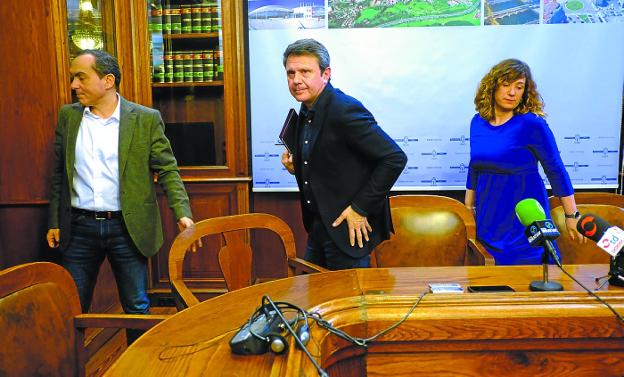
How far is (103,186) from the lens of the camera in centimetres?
198

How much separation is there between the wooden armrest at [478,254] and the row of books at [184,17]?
6.64 feet

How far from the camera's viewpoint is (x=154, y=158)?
6.80 ft

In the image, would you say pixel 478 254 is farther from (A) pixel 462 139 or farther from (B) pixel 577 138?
(B) pixel 577 138

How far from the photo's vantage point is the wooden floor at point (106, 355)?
2.18 m

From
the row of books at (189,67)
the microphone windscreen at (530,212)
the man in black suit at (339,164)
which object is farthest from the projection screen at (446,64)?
the microphone windscreen at (530,212)

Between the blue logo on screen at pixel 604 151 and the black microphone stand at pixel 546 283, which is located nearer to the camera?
the black microphone stand at pixel 546 283

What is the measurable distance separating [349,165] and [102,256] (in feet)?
3.66

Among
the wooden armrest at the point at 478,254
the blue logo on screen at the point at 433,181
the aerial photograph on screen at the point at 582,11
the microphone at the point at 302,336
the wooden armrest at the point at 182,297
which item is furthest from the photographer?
the blue logo on screen at the point at 433,181

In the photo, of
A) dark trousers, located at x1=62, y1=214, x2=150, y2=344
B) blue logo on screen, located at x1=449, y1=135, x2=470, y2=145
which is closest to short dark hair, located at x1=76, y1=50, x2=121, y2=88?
dark trousers, located at x1=62, y1=214, x2=150, y2=344

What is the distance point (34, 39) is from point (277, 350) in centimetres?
211

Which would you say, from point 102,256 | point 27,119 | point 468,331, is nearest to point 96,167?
point 102,256

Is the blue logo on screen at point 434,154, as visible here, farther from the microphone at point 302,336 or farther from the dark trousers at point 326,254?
the microphone at point 302,336

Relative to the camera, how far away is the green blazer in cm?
198

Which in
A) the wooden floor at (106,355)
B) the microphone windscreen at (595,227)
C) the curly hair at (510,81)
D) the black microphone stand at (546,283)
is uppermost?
the curly hair at (510,81)
